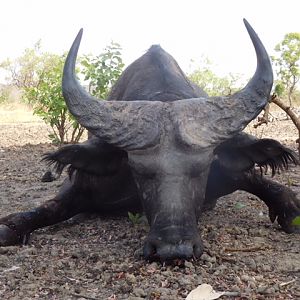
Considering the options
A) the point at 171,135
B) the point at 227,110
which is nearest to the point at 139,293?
the point at 171,135

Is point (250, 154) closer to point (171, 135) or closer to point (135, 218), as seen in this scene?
point (171, 135)

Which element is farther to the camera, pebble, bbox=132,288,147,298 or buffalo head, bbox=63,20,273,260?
buffalo head, bbox=63,20,273,260

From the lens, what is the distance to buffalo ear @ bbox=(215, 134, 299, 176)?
4352mm

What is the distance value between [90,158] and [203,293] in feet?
5.87

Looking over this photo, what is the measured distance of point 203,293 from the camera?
3.07m

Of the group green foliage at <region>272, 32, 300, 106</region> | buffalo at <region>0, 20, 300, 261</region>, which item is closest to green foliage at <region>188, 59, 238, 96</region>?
green foliage at <region>272, 32, 300, 106</region>

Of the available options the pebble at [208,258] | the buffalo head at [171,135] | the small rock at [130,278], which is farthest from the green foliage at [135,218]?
the small rock at [130,278]

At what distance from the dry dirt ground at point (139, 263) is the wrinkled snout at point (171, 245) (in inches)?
2.2

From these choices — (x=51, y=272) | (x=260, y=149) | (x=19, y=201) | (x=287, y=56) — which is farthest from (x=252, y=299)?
(x=287, y=56)

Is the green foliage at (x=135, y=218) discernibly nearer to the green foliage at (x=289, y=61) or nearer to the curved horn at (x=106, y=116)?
the curved horn at (x=106, y=116)

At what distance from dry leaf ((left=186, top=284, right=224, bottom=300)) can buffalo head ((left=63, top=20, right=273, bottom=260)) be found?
44 centimetres

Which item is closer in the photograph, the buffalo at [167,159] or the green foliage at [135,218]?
the buffalo at [167,159]

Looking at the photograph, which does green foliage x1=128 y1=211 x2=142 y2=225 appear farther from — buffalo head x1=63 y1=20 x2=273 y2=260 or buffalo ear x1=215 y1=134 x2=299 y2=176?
buffalo ear x1=215 y1=134 x2=299 y2=176

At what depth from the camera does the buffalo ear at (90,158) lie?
4391 mm
